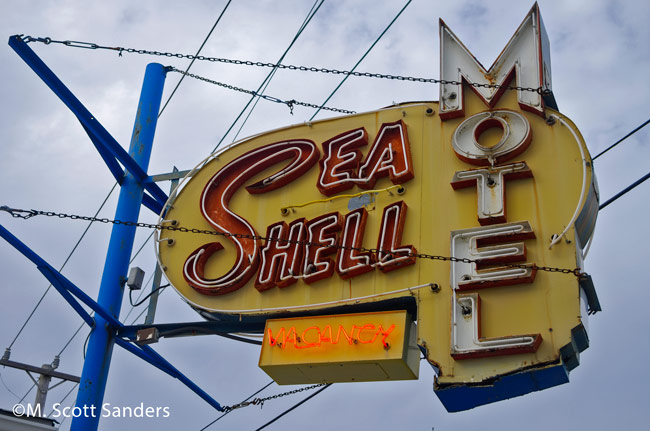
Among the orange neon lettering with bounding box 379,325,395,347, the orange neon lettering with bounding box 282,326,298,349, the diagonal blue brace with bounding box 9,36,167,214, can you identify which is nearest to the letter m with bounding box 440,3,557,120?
the orange neon lettering with bounding box 379,325,395,347

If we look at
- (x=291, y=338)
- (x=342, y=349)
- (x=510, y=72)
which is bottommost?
(x=342, y=349)

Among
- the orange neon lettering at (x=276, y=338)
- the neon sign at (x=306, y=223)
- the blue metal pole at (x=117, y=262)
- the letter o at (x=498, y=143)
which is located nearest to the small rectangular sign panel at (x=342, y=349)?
the orange neon lettering at (x=276, y=338)

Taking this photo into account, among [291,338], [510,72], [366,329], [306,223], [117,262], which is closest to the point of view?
[366,329]

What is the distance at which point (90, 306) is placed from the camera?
420 inches

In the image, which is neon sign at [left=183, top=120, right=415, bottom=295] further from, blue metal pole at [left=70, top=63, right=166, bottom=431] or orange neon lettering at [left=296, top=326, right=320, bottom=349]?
blue metal pole at [left=70, top=63, right=166, bottom=431]

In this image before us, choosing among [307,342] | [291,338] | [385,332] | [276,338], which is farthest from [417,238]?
[276,338]

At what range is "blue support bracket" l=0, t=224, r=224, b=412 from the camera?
33.1ft

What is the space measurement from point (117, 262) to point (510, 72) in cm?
563

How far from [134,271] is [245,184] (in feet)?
6.16

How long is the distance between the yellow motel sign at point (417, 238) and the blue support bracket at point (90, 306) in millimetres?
993

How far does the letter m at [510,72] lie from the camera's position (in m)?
9.86

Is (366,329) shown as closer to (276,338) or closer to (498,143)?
(276,338)

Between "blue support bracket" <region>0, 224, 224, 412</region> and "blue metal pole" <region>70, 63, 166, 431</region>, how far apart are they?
0.16 meters

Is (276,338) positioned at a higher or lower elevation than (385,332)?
higher
